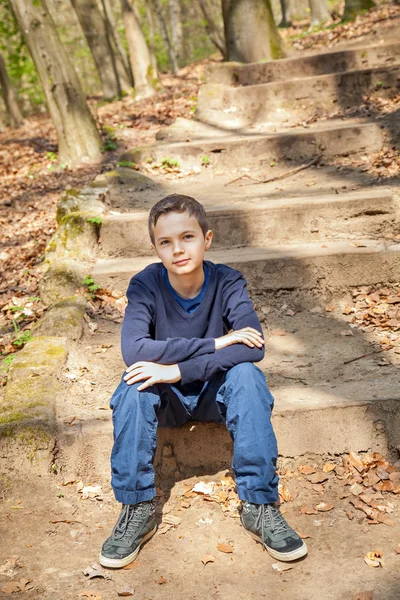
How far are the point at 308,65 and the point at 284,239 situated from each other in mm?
4404

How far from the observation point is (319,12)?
14.4 m

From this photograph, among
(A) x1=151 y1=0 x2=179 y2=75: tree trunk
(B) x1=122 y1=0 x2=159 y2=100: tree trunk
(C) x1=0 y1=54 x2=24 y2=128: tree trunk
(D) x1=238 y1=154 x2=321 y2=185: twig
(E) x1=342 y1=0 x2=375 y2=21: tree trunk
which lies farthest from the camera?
(A) x1=151 y1=0 x2=179 y2=75: tree trunk

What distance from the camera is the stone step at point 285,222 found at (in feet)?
16.7

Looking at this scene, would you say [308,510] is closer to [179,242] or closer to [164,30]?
[179,242]

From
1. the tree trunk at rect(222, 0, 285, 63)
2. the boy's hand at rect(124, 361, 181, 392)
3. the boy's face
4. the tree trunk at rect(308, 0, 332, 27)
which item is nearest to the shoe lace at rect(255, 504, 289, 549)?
the boy's hand at rect(124, 361, 181, 392)

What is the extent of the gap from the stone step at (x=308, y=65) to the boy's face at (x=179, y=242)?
638cm

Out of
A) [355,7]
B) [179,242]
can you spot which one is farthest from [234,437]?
[355,7]

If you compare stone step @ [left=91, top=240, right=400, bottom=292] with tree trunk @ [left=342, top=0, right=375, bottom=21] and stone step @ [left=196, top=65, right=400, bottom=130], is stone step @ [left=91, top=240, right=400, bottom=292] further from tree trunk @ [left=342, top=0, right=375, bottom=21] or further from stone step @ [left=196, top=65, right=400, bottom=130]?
tree trunk @ [left=342, top=0, right=375, bottom=21]

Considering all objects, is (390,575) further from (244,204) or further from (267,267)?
(244,204)

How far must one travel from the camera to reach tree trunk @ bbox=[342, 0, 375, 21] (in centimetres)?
1244

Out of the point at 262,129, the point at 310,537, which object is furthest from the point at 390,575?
the point at 262,129

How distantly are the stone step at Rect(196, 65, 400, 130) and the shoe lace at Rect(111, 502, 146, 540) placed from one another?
6207 millimetres

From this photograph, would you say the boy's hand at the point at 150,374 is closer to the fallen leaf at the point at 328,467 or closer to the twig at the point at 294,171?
the fallen leaf at the point at 328,467

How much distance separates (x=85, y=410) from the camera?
137 inches
